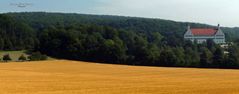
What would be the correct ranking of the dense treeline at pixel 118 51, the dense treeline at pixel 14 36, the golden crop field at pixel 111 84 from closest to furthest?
the golden crop field at pixel 111 84 → the dense treeline at pixel 118 51 → the dense treeline at pixel 14 36

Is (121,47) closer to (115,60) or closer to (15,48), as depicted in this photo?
(115,60)

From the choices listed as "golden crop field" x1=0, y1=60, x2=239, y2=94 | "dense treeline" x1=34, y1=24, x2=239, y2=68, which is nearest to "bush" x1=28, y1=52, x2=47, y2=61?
"dense treeline" x1=34, y1=24, x2=239, y2=68

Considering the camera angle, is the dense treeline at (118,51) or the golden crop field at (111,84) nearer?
the golden crop field at (111,84)

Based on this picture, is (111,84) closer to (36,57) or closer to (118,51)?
(36,57)

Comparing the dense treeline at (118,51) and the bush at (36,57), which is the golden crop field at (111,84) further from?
the dense treeline at (118,51)

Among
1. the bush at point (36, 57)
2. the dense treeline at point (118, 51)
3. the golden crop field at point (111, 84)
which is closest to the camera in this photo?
the golden crop field at point (111, 84)

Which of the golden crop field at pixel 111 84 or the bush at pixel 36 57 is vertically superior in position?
the golden crop field at pixel 111 84

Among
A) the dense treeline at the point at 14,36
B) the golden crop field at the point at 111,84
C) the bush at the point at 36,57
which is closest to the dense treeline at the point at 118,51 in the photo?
the bush at the point at 36,57

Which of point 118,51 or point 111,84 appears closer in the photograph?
point 111,84

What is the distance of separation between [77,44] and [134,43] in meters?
14.0

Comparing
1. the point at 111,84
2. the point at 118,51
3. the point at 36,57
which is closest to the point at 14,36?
the point at 118,51

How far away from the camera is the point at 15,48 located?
12450cm

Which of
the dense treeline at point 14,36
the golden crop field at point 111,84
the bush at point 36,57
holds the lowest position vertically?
the bush at point 36,57

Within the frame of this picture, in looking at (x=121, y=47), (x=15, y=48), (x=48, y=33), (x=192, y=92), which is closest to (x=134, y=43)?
(x=121, y=47)
